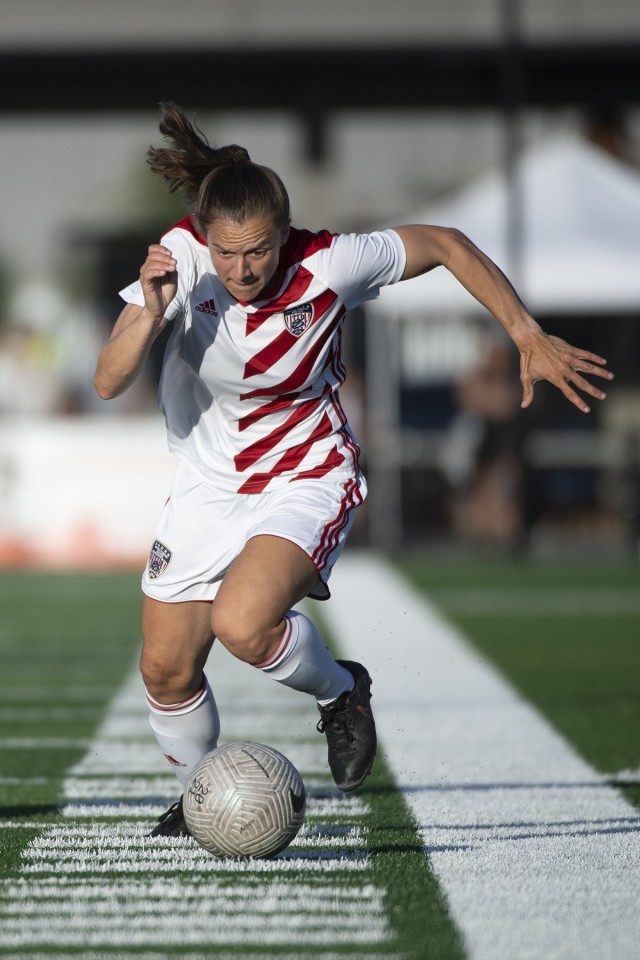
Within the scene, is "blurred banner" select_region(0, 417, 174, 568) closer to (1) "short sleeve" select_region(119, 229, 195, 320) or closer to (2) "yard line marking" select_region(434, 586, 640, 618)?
(2) "yard line marking" select_region(434, 586, 640, 618)

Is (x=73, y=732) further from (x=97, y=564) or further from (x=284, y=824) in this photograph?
(x=97, y=564)

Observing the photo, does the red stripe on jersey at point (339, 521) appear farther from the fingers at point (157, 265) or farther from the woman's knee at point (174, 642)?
the fingers at point (157, 265)

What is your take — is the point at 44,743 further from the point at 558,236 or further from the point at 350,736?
the point at 558,236

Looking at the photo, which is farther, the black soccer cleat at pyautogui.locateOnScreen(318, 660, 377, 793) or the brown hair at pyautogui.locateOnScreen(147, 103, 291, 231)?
the black soccer cleat at pyautogui.locateOnScreen(318, 660, 377, 793)

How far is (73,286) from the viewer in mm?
72812

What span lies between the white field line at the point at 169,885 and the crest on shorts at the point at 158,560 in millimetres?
786

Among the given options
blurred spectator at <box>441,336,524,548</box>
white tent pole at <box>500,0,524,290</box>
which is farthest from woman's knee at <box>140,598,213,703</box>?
blurred spectator at <box>441,336,524,548</box>

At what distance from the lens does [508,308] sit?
4.88 metres

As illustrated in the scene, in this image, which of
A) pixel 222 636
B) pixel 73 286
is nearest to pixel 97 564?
pixel 222 636

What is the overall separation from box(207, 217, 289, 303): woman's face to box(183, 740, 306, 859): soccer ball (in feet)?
4.39

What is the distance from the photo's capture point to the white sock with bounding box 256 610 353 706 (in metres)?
4.67

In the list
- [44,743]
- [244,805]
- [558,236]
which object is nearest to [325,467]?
[244,805]

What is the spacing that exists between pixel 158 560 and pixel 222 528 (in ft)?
0.73

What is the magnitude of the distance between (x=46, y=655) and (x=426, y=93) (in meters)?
14.8
